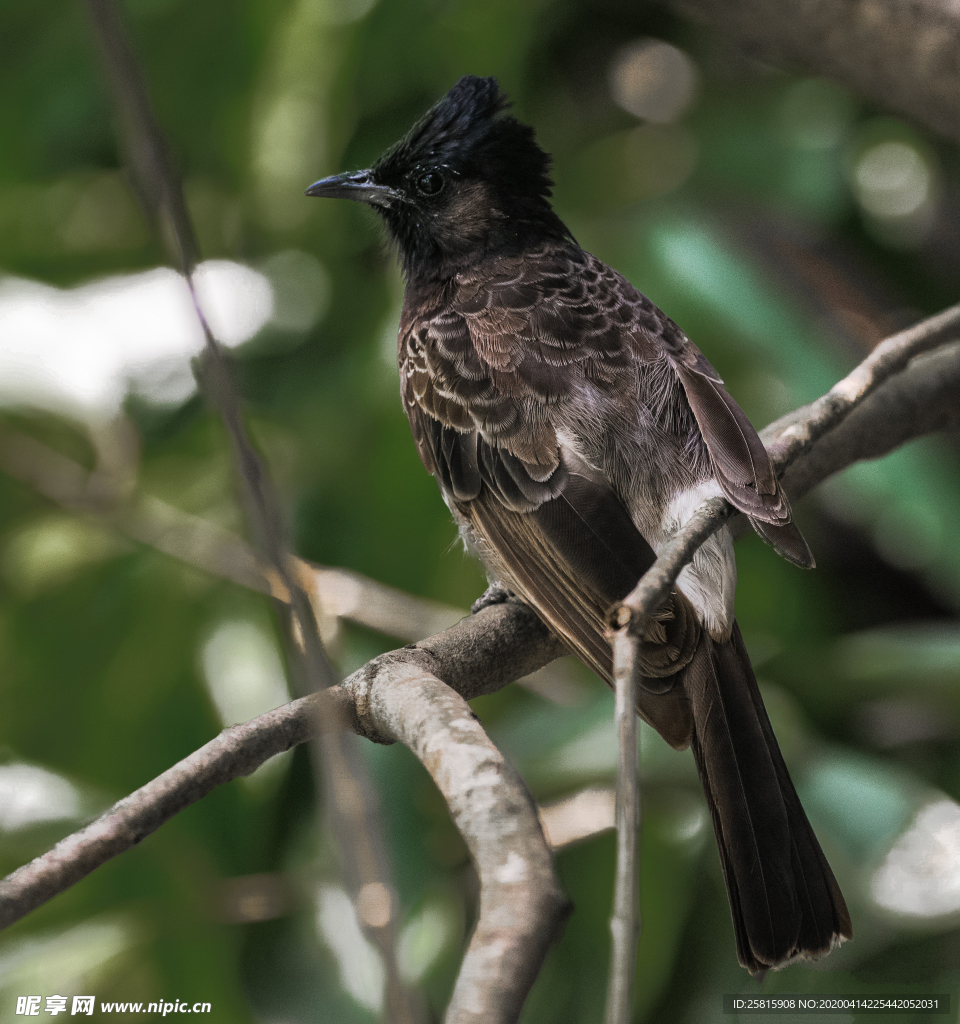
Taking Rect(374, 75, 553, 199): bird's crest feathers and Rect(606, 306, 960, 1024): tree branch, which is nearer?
Rect(606, 306, 960, 1024): tree branch

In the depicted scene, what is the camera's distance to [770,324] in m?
2.91

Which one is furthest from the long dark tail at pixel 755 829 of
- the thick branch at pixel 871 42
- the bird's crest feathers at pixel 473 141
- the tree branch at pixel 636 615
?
the thick branch at pixel 871 42

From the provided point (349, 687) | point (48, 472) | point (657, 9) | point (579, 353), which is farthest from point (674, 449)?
point (657, 9)

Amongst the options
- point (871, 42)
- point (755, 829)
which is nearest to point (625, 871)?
point (755, 829)

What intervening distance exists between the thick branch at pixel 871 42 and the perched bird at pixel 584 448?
2.42 ft

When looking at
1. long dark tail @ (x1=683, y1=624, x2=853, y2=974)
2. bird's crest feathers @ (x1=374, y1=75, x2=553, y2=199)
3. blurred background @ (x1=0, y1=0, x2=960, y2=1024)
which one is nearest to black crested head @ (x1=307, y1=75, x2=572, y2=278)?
bird's crest feathers @ (x1=374, y1=75, x2=553, y2=199)

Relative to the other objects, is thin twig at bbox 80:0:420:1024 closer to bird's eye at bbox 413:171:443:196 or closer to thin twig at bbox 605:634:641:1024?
thin twig at bbox 605:634:641:1024

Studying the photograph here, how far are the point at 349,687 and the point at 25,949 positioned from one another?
1.57 m

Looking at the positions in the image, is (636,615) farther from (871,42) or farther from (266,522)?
(871,42)

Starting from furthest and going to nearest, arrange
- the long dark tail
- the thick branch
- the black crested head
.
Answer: the thick branch, the black crested head, the long dark tail

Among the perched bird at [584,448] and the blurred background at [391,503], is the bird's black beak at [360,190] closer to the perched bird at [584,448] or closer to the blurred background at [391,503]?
the perched bird at [584,448]

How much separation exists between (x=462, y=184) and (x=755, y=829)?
143cm

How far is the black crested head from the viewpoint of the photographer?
7.06 ft

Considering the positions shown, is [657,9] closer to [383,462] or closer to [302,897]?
[383,462]
